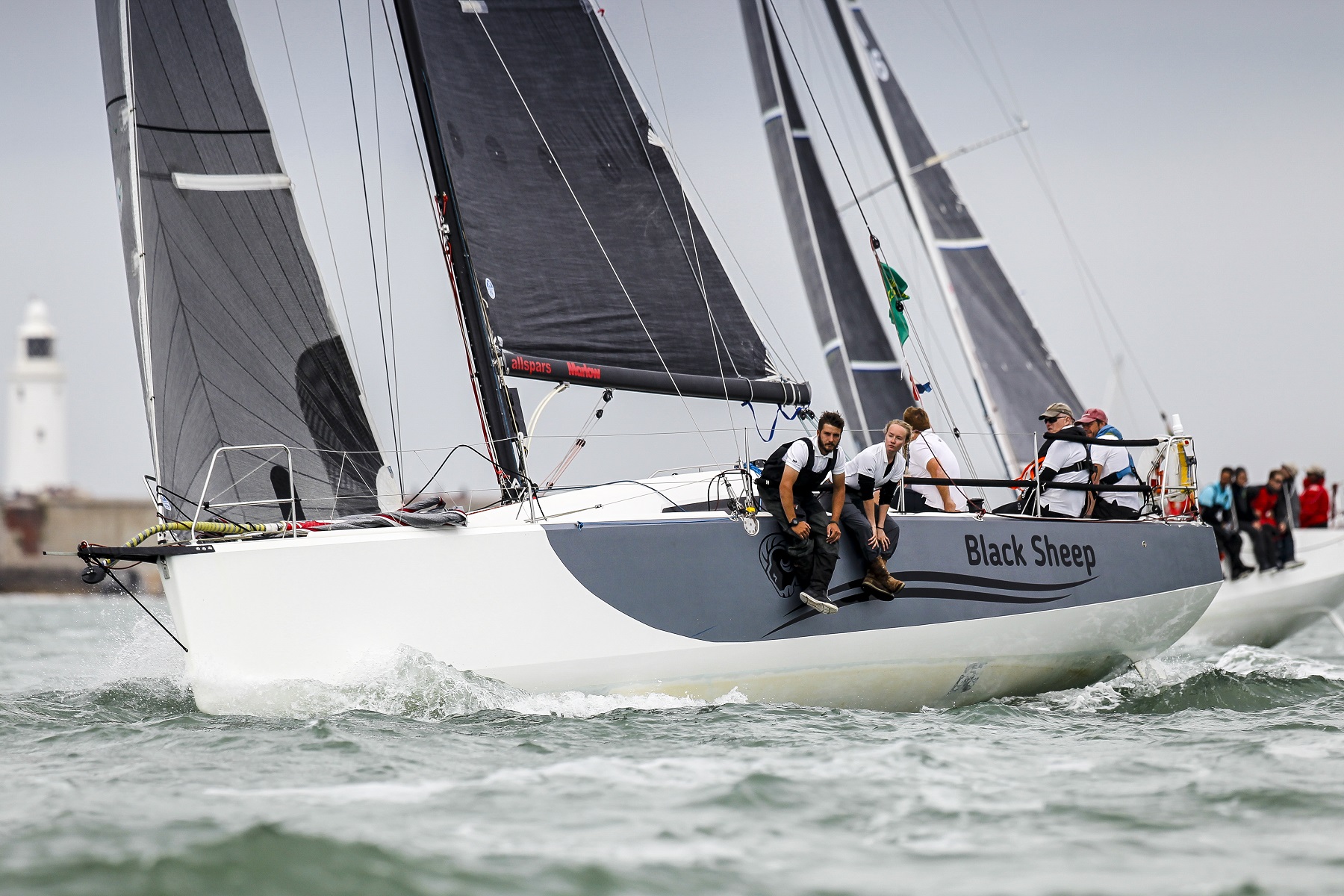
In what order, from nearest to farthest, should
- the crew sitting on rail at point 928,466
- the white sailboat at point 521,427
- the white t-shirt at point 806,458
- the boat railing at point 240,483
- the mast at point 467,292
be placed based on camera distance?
the boat railing at point 240,483 < the white sailboat at point 521,427 < the white t-shirt at point 806,458 < the mast at point 467,292 < the crew sitting on rail at point 928,466

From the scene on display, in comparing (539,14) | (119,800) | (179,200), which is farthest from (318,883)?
(539,14)

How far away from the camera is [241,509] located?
22.7ft

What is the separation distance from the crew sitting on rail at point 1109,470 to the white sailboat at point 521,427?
0.18 metres

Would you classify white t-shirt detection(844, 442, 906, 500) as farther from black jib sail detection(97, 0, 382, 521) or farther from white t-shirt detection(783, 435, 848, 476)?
black jib sail detection(97, 0, 382, 521)

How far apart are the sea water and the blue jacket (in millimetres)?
6492

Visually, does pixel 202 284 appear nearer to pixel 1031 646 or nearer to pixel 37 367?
pixel 1031 646

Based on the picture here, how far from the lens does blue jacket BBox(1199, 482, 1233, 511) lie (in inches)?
508

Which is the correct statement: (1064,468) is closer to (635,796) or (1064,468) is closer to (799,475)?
(799,475)

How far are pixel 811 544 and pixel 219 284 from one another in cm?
358

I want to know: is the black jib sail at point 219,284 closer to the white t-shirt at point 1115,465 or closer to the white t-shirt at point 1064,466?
the white t-shirt at point 1064,466

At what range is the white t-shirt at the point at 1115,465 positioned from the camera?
818 cm

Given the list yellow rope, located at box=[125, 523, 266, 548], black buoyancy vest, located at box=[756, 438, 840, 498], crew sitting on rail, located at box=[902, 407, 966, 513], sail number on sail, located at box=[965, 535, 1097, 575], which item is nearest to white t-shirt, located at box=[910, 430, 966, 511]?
crew sitting on rail, located at box=[902, 407, 966, 513]

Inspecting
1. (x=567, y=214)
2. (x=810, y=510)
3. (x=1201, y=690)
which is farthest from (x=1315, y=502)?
(x=567, y=214)

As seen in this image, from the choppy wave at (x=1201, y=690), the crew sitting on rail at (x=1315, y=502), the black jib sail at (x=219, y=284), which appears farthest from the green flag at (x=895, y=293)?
the crew sitting on rail at (x=1315, y=502)
